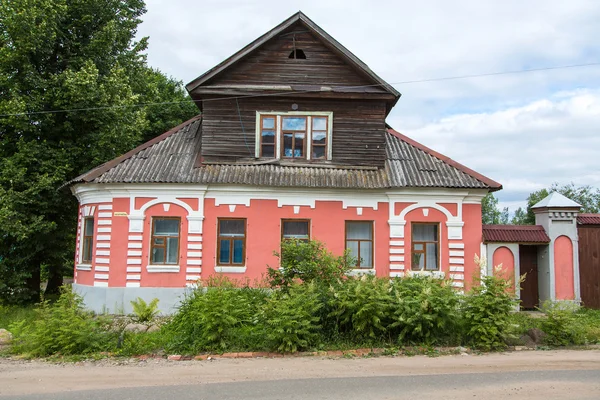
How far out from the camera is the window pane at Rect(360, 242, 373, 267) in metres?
16.0

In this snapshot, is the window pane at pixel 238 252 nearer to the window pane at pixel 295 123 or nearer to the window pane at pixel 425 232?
the window pane at pixel 295 123

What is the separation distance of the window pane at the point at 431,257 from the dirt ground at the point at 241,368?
18.6 feet

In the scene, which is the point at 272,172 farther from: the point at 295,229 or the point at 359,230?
the point at 359,230

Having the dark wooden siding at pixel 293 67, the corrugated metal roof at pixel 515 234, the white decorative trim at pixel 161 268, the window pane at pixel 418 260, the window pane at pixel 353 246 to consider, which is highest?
the dark wooden siding at pixel 293 67

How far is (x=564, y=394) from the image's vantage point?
741cm

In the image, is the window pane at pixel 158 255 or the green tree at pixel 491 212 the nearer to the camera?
the window pane at pixel 158 255

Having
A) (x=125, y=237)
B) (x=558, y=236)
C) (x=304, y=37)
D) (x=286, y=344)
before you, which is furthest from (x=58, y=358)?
(x=558, y=236)

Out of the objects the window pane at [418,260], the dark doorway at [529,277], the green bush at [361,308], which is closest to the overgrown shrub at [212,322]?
the green bush at [361,308]

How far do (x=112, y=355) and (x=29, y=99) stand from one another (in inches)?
452

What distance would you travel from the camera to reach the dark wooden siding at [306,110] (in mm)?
16359

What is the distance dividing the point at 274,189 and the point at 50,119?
882 cm

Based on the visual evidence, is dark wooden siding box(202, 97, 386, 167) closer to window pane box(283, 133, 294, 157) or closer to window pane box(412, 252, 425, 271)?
window pane box(283, 133, 294, 157)

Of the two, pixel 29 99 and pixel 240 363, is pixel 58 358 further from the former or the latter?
pixel 29 99

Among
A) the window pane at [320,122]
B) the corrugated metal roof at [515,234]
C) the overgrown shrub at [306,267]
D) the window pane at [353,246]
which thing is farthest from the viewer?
the window pane at [320,122]
